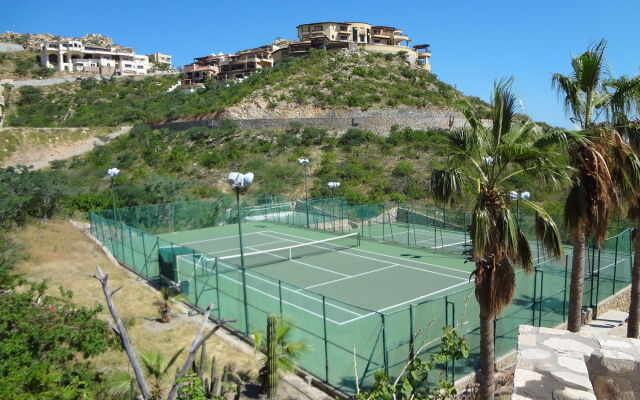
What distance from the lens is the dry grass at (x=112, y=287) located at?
1248cm

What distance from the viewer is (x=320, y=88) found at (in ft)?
236

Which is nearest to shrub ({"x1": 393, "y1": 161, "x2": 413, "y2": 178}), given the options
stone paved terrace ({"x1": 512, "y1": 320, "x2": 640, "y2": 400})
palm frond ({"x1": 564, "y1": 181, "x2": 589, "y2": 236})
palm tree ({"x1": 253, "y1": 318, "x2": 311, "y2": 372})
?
palm frond ({"x1": 564, "y1": 181, "x2": 589, "y2": 236})

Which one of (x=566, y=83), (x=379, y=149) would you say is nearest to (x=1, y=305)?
(x=566, y=83)

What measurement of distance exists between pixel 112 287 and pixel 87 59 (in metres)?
131

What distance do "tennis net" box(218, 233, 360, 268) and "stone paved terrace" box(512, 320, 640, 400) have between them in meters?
14.9

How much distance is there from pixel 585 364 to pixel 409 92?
67.4 metres

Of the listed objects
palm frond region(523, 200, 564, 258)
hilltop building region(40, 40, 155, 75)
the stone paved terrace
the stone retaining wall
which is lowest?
the stone paved terrace

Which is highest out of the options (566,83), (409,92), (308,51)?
(308,51)

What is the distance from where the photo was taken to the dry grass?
1248 cm

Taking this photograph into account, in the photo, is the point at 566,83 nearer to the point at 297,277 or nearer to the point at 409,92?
the point at 297,277

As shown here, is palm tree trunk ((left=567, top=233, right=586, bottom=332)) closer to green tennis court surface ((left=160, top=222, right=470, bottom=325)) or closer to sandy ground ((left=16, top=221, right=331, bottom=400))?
green tennis court surface ((left=160, top=222, right=470, bottom=325))

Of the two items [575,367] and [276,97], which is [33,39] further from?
[575,367]

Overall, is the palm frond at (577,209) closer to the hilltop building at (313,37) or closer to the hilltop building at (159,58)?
the hilltop building at (313,37)

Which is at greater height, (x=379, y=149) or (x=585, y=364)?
(x=379, y=149)
